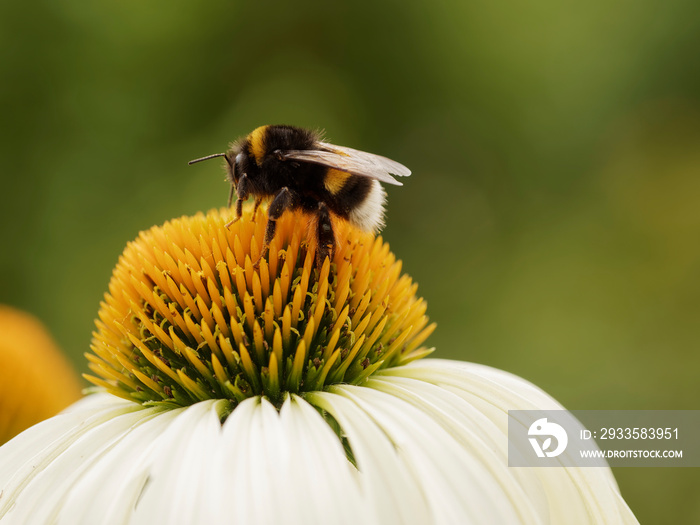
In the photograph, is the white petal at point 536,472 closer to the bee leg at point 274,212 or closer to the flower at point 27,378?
the bee leg at point 274,212

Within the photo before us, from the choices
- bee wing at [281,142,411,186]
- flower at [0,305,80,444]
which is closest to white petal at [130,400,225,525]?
bee wing at [281,142,411,186]

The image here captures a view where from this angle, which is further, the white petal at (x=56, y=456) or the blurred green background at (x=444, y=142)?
the blurred green background at (x=444, y=142)

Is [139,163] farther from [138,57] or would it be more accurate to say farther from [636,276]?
[636,276]

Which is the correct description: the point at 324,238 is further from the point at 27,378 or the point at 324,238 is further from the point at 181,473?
the point at 27,378

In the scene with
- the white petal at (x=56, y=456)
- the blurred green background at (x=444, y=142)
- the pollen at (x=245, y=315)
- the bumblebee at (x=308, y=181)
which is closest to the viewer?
the white petal at (x=56, y=456)

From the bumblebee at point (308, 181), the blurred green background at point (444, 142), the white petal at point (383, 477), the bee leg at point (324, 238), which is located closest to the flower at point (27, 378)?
the bumblebee at point (308, 181)

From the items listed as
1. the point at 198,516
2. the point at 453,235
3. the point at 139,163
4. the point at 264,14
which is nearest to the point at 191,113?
the point at 139,163

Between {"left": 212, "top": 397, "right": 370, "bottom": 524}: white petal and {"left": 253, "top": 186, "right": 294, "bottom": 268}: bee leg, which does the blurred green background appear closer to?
{"left": 253, "top": 186, "right": 294, "bottom": 268}: bee leg
